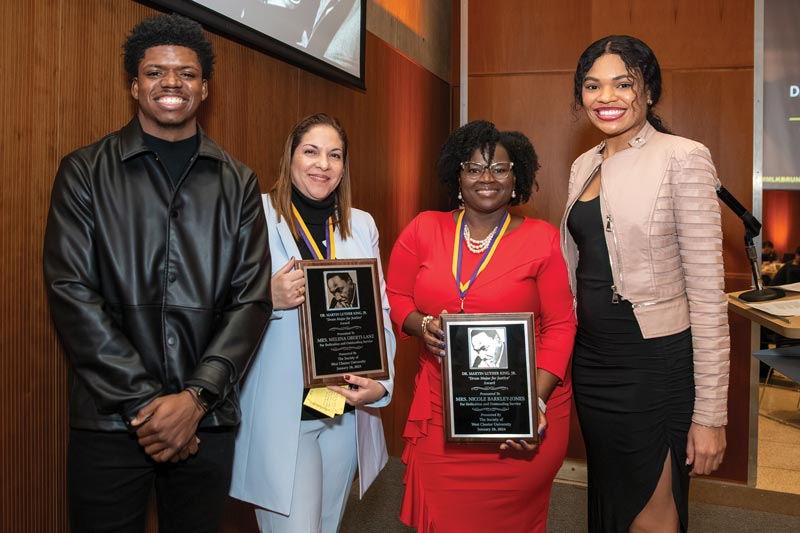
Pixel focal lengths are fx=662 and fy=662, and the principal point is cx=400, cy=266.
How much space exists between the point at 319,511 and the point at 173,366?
0.78 m

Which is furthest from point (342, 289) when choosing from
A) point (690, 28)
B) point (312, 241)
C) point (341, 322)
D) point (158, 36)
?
point (690, 28)

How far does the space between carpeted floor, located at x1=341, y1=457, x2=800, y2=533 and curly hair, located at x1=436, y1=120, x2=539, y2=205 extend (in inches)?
82.3

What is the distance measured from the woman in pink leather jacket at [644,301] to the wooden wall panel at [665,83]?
2.29 meters

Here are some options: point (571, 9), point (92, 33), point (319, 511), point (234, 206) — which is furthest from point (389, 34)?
point (319, 511)

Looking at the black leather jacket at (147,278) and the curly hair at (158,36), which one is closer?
the black leather jacket at (147,278)

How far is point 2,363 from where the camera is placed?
177 cm

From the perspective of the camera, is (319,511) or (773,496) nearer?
(319,511)

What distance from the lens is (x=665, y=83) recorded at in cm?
446

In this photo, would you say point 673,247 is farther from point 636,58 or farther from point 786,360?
point 786,360

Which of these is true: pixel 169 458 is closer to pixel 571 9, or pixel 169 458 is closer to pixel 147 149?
pixel 147 149

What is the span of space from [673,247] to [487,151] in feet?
2.54

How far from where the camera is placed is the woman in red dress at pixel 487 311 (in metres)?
2.31

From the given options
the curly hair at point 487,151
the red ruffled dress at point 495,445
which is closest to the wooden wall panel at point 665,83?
the curly hair at point 487,151

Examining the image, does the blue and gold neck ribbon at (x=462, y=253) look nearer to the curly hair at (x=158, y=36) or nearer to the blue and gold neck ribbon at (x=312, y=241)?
the blue and gold neck ribbon at (x=312, y=241)
